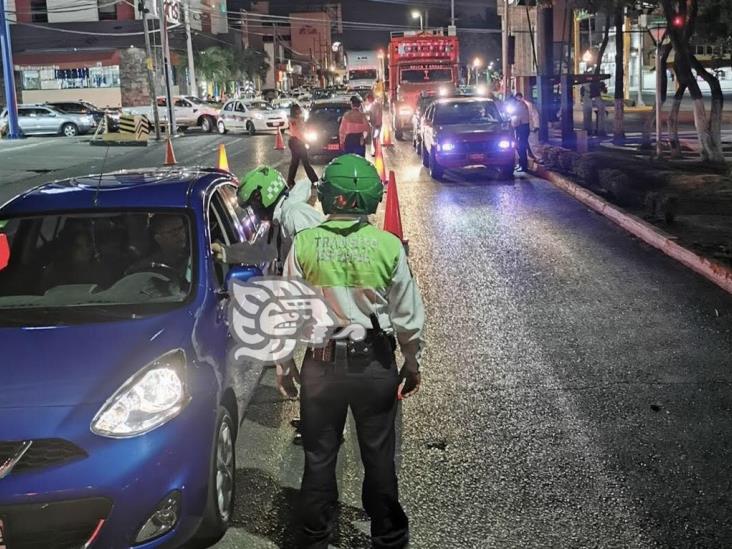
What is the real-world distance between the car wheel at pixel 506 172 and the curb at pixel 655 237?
57.4 inches

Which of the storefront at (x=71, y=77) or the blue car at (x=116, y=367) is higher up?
the storefront at (x=71, y=77)

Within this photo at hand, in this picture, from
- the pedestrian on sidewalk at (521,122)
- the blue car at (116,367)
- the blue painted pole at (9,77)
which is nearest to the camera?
the blue car at (116,367)

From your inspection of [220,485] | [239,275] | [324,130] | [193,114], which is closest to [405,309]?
[220,485]

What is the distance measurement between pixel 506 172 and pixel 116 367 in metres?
15.8

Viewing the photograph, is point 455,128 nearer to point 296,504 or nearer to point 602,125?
point 602,125

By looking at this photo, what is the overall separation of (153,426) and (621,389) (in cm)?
373

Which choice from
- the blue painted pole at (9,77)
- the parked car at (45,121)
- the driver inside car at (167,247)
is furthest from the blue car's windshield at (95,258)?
the parked car at (45,121)

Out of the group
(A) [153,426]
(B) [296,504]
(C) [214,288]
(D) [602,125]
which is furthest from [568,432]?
(D) [602,125]

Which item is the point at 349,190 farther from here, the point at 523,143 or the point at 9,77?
the point at 9,77

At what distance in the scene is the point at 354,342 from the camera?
11.1 feet

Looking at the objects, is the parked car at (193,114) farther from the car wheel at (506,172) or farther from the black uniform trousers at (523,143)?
the car wheel at (506,172)

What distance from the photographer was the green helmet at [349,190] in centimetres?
345

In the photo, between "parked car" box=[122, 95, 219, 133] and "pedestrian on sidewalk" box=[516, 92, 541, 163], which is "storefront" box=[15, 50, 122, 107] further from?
"pedestrian on sidewalk" box=[516, 92, 541, 163]

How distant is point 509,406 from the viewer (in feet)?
18.7
